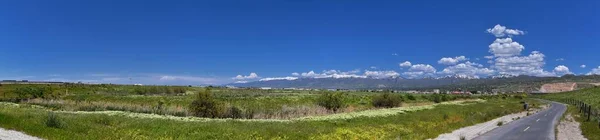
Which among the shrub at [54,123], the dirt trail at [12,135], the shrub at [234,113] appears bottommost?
the shrub at [234,113]

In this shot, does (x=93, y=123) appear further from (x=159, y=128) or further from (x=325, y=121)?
(x=325, y=121)

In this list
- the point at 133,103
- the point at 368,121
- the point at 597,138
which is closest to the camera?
the point at 597,138

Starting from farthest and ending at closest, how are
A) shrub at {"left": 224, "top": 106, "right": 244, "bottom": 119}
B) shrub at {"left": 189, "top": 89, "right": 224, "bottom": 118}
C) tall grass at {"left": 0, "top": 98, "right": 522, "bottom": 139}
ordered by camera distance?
shrub at {"left": 224, "top": 106, "right": 244, "bottom": 119} < shrub at {"left": 189, "top": 89, "right": 224, "bottom": 118} < tall grass at {"left": 0, "top": 98, "right": 522, "bottom": 139}

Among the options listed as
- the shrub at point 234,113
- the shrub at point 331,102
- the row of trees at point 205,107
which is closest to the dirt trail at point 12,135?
the row of trees at point 205,107

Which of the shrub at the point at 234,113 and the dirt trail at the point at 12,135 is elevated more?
the dirt trail at the point at 12,135

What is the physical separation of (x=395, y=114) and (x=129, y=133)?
32.4m

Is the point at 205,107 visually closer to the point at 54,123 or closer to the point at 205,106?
the point at 205,106

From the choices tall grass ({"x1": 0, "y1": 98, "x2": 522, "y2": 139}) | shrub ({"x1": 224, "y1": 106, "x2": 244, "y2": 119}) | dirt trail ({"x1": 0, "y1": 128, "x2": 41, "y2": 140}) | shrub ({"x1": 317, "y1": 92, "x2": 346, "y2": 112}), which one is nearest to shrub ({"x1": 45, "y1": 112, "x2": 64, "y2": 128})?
tall grass ({"x1": 0, "y1": 98, "x2": 522, "y2": 139})

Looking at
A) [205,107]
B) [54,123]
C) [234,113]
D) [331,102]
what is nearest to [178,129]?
[54,123]

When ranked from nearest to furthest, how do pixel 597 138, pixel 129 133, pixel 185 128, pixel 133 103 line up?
1. pixel 129 133
2. pixel 185 128
3. pixel 597 138
4. pixel 133 103

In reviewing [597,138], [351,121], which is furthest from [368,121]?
[597,138]

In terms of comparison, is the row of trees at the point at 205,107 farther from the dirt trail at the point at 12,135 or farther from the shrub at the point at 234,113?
the dirt trail at the point at 12,135

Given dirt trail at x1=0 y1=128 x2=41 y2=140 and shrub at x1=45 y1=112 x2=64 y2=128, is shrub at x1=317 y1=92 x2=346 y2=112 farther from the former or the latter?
dirt trail at x1=0 y1=128 x2=41 y2=140

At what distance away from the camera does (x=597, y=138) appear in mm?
39031
